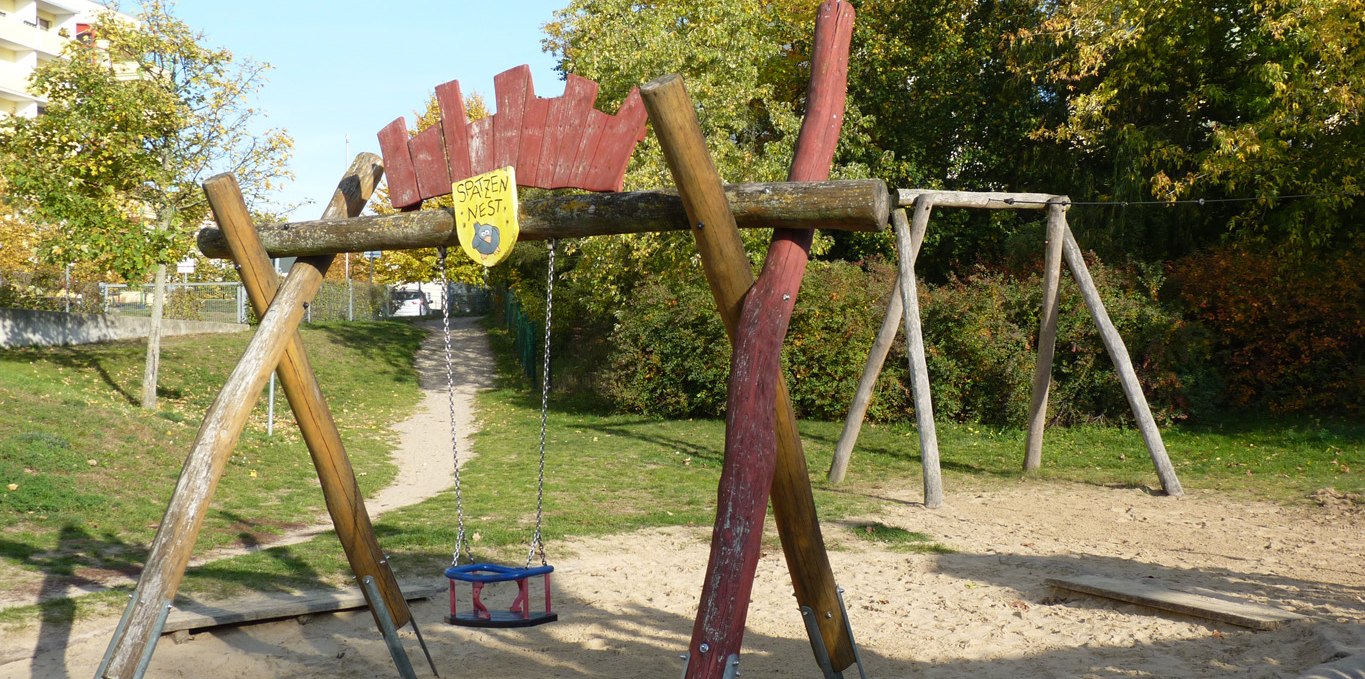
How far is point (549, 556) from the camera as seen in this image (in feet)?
25.6

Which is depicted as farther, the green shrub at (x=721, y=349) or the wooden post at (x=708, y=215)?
the green shrub at (x=721, y=349)

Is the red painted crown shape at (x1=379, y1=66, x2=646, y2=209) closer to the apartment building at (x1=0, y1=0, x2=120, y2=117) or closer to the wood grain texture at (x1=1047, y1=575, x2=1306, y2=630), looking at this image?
the wood grain texture at (x1=1047, y1=575, x2=1306, y2=630)

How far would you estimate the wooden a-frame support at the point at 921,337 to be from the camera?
10188 mm

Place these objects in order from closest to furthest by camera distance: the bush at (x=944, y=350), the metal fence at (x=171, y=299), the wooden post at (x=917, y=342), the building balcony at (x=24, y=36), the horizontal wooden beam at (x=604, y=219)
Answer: the horizontal wooden beam at (x=604, y=219)
the wooden post at (x=917, y=342)
the bush at (x=944, y=350)
the metal fence at (x=171, y=299)
the building balcony at (x=24, y=36)

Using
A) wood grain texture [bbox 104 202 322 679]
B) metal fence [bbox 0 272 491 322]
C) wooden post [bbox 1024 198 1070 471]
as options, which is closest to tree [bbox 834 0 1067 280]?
wooden post [bbox 1024 198 1070 471]

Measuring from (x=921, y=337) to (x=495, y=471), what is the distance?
5440mm

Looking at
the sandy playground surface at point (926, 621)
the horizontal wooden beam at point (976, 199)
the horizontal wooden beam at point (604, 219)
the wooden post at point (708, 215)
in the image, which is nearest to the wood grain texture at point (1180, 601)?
the sandy playground surface at point (926, 621)

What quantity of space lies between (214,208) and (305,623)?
8.57 ft

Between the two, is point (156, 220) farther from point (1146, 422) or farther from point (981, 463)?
point (1146, 422)

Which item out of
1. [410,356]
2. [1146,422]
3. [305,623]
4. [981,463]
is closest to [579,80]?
[305,623]

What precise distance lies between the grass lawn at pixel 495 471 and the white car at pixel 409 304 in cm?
2357

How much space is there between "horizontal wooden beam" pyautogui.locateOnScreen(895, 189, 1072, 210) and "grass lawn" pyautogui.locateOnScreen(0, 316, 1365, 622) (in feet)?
9.84

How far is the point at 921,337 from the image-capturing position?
411 inches

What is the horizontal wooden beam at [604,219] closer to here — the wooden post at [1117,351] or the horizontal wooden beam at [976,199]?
the horizontal wooden beam at [976,199]
